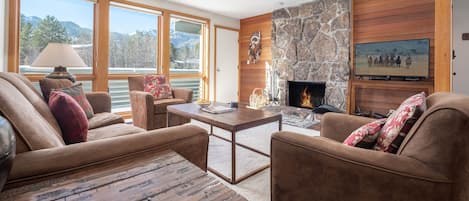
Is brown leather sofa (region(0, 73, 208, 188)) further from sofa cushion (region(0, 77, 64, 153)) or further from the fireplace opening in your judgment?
Answer: the fireplace opening

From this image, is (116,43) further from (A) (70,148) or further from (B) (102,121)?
(A) (70,148)

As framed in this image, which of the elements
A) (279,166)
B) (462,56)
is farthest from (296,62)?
(279,166)

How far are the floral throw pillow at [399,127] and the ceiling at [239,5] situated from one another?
4.23 m

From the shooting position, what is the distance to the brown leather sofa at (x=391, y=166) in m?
0.85

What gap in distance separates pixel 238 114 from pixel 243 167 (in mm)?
513

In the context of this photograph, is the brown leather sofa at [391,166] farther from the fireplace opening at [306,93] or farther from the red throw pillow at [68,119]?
the fireplace opening at [306,93]

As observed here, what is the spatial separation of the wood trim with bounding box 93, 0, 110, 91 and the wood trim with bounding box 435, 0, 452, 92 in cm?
481

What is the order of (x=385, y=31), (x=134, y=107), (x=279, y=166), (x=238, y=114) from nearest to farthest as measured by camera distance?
(x=279, y=166) → (x=238, y=114) → (x=134, y=107) → (x=385, y=31)

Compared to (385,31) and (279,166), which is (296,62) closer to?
(385,31)

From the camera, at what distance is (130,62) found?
455cm

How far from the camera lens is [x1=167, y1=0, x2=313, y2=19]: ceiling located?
4.86m

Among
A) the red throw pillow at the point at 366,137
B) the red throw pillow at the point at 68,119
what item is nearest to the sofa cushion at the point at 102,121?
the red throw pillow at the point at 68,119

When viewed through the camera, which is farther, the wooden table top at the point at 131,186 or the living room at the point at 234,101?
the living room at the point at 234,101

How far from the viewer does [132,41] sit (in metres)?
4.55
